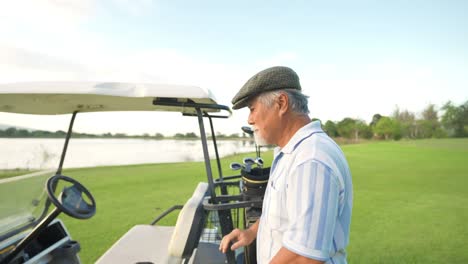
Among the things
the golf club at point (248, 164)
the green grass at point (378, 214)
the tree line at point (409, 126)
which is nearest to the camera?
the golf club at point (248, 164)

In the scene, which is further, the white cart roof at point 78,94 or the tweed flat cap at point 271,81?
the white cart roof at point 78,94

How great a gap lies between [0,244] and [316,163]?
1.60 m

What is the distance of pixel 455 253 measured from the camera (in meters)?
4.03

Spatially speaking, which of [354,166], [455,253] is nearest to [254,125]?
[455,253]

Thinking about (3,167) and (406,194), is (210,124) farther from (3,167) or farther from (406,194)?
(406,194)

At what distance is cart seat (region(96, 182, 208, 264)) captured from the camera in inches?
74.4

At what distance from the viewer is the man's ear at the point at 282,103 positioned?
107 cm

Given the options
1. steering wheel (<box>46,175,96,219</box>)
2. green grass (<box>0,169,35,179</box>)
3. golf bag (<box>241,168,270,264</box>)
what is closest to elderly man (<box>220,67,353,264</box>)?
steering wheel (<box>46,175,96,219</box>)

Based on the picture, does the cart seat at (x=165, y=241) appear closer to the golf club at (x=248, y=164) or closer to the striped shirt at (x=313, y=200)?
the golf club at (x=248, y=164)

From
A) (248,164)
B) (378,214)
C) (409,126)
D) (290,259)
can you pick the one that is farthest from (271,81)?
(409,126)

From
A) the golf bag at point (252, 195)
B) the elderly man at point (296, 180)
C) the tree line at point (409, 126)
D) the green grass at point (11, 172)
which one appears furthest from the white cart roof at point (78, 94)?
the tree line at point (409, 126)

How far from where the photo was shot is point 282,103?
1.08 m

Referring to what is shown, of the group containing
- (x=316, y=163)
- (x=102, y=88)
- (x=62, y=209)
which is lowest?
(x=62, y=209)

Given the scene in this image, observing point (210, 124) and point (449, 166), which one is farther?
point (449, 166)
